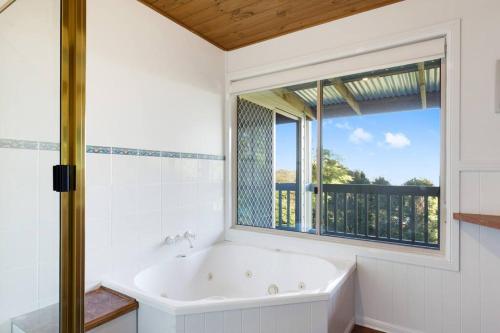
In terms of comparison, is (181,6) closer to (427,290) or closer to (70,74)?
(70,74)

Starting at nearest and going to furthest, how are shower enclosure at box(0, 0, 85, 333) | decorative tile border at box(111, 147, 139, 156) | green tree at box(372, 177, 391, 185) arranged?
shower enclosure at box(0, 0, 85, 333) < decorative tile border at box(111, 147, 139, 156) < green tree at box(372, 177, 391, 185)

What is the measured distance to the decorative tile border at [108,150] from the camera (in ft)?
3.28

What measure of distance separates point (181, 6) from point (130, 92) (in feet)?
2.53

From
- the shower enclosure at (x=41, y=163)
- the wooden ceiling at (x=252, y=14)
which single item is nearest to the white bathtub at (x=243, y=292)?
the shower enclosure at (x=41, y=163)

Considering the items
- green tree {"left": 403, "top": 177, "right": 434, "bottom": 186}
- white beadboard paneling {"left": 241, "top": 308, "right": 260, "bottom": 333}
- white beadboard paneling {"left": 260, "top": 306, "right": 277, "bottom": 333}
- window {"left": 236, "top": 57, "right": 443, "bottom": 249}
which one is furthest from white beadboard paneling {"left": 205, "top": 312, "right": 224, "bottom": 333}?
green tree {"left": 403, "top": 177, "right": 434, "bottom": 186}

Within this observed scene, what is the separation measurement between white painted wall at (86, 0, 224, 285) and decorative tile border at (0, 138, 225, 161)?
0.11ft

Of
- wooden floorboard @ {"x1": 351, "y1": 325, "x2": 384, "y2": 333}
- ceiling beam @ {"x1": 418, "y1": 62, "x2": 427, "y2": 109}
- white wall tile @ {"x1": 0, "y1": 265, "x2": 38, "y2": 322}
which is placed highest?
ceiling beam @ {"x1": 418, "y1": 62, "x2": 427, "y2": 109}

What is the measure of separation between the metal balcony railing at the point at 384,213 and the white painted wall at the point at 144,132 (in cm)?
111

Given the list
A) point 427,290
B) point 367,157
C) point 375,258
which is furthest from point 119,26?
point 427,290

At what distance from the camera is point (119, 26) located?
1.90 metres

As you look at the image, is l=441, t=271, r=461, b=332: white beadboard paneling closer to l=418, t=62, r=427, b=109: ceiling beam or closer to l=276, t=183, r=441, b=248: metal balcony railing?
l=276, t=183, r=441, b=248: metal balcony railing

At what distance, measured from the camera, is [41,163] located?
1.03m

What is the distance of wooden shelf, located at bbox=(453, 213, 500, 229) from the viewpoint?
1.60 metres

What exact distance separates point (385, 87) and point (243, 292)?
2043 millimetres
